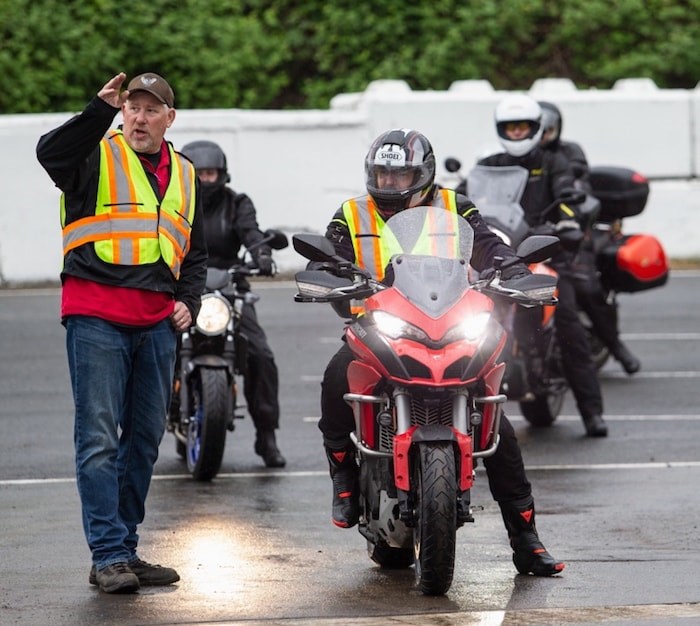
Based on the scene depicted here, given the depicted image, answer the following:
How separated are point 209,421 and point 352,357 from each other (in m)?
2.61

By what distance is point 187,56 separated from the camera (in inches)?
1006

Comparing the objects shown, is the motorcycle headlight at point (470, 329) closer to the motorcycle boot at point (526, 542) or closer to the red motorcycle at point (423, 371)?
the red motorcycle at point (423, 371)

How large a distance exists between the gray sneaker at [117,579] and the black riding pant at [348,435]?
3.16 ft

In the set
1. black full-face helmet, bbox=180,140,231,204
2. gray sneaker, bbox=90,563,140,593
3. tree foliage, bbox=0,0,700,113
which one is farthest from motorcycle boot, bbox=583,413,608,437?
tree foliage, bbox=0,0,700,113

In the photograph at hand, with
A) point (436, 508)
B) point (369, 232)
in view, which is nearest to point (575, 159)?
point (369, 232)

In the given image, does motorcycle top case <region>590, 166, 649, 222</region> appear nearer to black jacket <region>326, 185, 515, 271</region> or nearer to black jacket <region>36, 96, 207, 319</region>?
black jacket <region>326, 185, 515, 271</region>

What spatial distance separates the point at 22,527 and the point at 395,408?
245 centimetres

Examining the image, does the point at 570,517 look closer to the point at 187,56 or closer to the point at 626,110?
the point at 626,110

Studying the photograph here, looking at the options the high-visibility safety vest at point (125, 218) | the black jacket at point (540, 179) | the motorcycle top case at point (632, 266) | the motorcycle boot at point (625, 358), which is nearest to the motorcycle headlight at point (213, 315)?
the black jacket at point (540, 179)

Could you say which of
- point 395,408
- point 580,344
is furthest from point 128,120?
point 580,344

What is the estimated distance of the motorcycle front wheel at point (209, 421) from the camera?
9.92 meters

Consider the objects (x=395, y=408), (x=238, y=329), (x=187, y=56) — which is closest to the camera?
(x=395, y=408)

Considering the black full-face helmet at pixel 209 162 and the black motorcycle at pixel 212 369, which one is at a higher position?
the black full-face helmet at pixel 209 162

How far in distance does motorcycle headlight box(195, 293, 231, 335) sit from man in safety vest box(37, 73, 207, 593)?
2.82 m
